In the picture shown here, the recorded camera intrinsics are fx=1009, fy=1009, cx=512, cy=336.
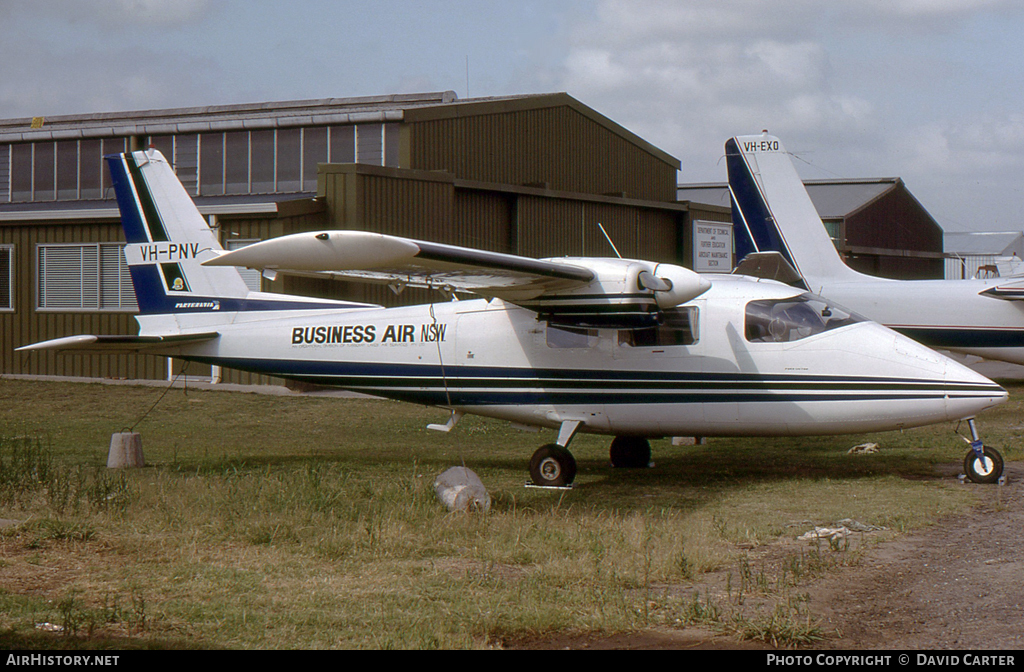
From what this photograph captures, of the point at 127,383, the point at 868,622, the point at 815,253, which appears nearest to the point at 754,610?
the point at 868,622

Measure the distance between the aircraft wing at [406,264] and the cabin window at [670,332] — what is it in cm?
123

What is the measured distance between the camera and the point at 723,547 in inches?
349

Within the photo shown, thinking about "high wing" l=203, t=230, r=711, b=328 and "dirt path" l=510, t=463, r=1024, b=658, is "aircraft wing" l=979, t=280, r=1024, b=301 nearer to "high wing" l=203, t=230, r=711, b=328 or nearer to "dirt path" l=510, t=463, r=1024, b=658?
"high wing" l=203, t=230, r=711, b=328

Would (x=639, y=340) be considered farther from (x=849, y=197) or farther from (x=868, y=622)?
(x=849, y=197)

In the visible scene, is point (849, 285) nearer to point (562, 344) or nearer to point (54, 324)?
point (562, 344)

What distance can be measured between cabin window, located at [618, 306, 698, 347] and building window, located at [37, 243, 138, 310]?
15.5m

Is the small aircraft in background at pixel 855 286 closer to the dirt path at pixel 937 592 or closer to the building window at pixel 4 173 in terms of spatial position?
the dirt path at pixel 937 592

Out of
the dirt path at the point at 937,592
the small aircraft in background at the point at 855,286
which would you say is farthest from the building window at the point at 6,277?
the dirt path at the point at 937,592

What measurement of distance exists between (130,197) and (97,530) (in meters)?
6.68

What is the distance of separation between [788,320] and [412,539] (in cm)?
574

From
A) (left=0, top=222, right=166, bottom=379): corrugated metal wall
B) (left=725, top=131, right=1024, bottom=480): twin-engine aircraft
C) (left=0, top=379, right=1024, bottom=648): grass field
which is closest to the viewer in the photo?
(left=0, top=379, right=1024, bottom=648): grass field

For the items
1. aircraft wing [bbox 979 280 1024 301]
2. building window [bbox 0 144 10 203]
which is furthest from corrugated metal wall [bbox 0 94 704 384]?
aircraft wing [bbox 979 280 1024 301]

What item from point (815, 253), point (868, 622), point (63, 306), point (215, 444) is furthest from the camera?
point (63, 306)

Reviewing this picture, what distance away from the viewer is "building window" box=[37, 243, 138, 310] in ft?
79.9
